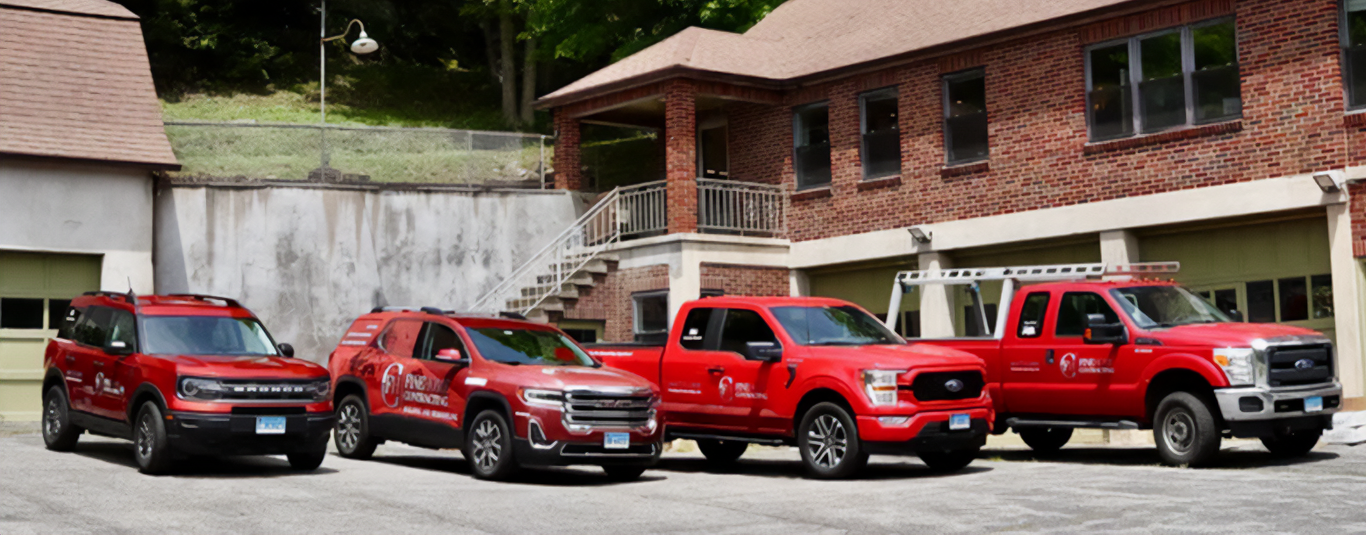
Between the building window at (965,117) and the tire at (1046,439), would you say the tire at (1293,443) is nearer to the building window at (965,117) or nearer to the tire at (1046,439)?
the tire at (1046,439)

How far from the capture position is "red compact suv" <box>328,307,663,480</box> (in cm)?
1394

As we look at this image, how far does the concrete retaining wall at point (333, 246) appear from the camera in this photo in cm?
2531

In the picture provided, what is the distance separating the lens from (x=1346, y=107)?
19641mm

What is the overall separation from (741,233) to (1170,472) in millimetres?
13878

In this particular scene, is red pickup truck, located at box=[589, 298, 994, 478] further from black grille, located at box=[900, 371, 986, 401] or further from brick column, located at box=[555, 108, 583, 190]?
brick column, located at box=[555, 108, 583, 190]

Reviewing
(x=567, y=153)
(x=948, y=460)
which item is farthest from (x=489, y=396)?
(x=567, y=153)

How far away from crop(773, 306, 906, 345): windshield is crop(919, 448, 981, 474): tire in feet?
4.18

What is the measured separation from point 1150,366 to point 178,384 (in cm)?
966

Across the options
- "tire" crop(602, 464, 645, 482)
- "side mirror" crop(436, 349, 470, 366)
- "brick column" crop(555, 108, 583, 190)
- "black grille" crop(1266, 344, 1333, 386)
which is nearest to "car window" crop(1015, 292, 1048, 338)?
"black grille" crop(1266, 344, 1333, 386)

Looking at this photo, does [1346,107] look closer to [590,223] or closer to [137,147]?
[590,223]

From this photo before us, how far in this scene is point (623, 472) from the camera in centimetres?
1482

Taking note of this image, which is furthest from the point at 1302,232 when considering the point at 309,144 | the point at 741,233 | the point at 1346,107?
the point at 309,144

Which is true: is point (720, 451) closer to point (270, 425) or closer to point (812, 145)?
point (270, 425)

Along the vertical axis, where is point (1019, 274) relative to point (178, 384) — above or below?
above
